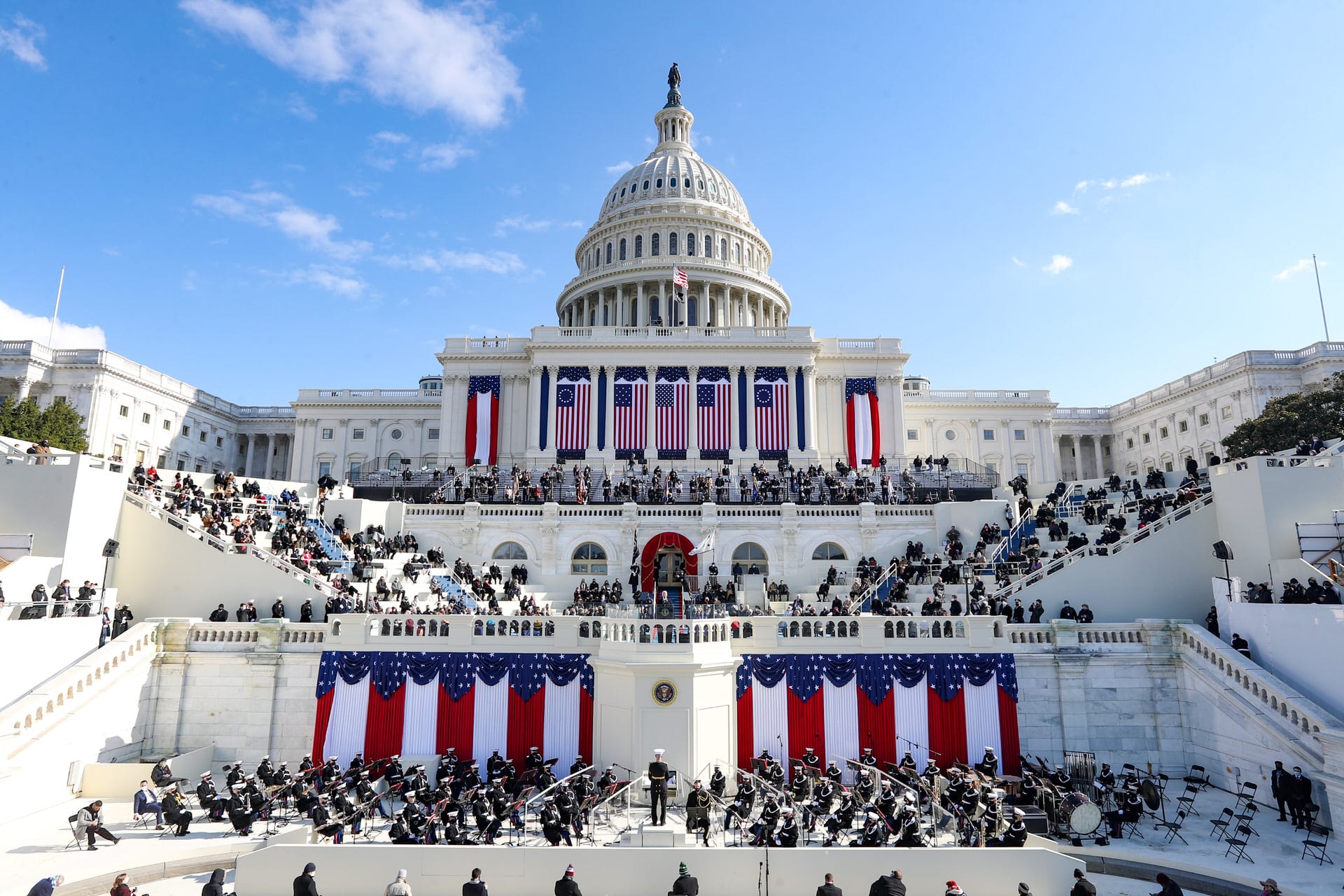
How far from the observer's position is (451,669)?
82.3 feet

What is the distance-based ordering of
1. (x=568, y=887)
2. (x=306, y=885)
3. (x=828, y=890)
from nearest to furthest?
(x=828, y=890) < (x=568, y=887) < (x=306, y=885)

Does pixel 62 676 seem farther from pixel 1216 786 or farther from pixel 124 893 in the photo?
pixel 1216 786

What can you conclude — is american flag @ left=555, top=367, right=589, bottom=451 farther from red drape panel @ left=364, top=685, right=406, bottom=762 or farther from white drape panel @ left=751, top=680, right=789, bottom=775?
white drape panel @ left=751, top=680, right=789, bottom=775

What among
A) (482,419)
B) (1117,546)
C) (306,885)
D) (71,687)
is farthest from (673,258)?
(306,885)

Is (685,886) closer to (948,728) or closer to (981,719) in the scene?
(948,728)

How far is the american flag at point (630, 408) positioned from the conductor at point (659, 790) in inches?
1569

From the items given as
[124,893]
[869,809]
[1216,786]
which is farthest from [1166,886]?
[124,893]

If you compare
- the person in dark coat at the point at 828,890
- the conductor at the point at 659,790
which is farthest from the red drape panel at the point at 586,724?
the person in dark coat at the point at 828,890

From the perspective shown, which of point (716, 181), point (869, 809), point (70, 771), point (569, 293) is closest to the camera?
point (869, 809)

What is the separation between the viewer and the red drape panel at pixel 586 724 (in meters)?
24.5

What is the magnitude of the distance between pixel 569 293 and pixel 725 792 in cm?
6984

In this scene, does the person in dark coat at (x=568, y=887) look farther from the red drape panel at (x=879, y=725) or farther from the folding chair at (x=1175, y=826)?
the folding chair at (x=1175, y=826)

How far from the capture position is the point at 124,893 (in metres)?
14.4

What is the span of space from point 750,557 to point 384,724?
22.3 m
